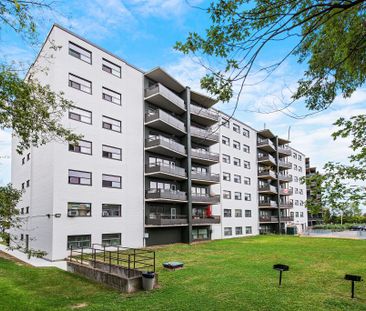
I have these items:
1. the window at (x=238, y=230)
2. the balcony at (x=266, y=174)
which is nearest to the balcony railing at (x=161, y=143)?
the window at (x=238, y=230)

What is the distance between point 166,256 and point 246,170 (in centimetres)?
2679

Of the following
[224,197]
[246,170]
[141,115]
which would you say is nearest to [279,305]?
[141,115]

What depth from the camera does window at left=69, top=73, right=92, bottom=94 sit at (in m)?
22.7

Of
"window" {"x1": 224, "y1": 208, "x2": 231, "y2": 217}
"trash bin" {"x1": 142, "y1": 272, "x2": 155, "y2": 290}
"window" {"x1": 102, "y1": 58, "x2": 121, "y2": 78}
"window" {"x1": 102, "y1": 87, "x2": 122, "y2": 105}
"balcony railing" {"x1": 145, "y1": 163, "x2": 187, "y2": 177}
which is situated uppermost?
"window" {"x1": 102, "y1": 58, "x2": 121, "y2": 78}

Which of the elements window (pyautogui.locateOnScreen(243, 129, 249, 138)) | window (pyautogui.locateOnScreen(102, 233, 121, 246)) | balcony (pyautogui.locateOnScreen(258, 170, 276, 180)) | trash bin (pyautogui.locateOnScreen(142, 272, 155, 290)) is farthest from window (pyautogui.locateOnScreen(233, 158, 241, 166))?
trash bin (pyautogui.locateOnScreen(142, 272, 155, 290))

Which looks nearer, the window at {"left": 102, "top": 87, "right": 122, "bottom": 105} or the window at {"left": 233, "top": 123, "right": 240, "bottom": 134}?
the window at {"left": 102, "top": 87, "right": 122, "bottom": 105}

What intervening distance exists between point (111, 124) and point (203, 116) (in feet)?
41.4

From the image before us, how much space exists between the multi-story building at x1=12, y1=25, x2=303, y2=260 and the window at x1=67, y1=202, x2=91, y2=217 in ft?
0.25

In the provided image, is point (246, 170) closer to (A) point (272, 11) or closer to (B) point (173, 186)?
(B) point (173, 186)

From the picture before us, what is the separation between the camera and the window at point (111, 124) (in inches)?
974

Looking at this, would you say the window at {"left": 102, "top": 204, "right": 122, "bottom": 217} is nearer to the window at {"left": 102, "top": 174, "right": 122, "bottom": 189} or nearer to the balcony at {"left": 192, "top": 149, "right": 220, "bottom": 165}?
the window at {"left": 102, "top": 174, "right": 122, "bottom": 189}

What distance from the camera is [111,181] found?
24.6m

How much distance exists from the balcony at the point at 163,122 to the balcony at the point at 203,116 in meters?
2.87

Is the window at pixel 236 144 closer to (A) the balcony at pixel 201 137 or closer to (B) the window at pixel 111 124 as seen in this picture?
(A) the balcony at pixel 201 137
